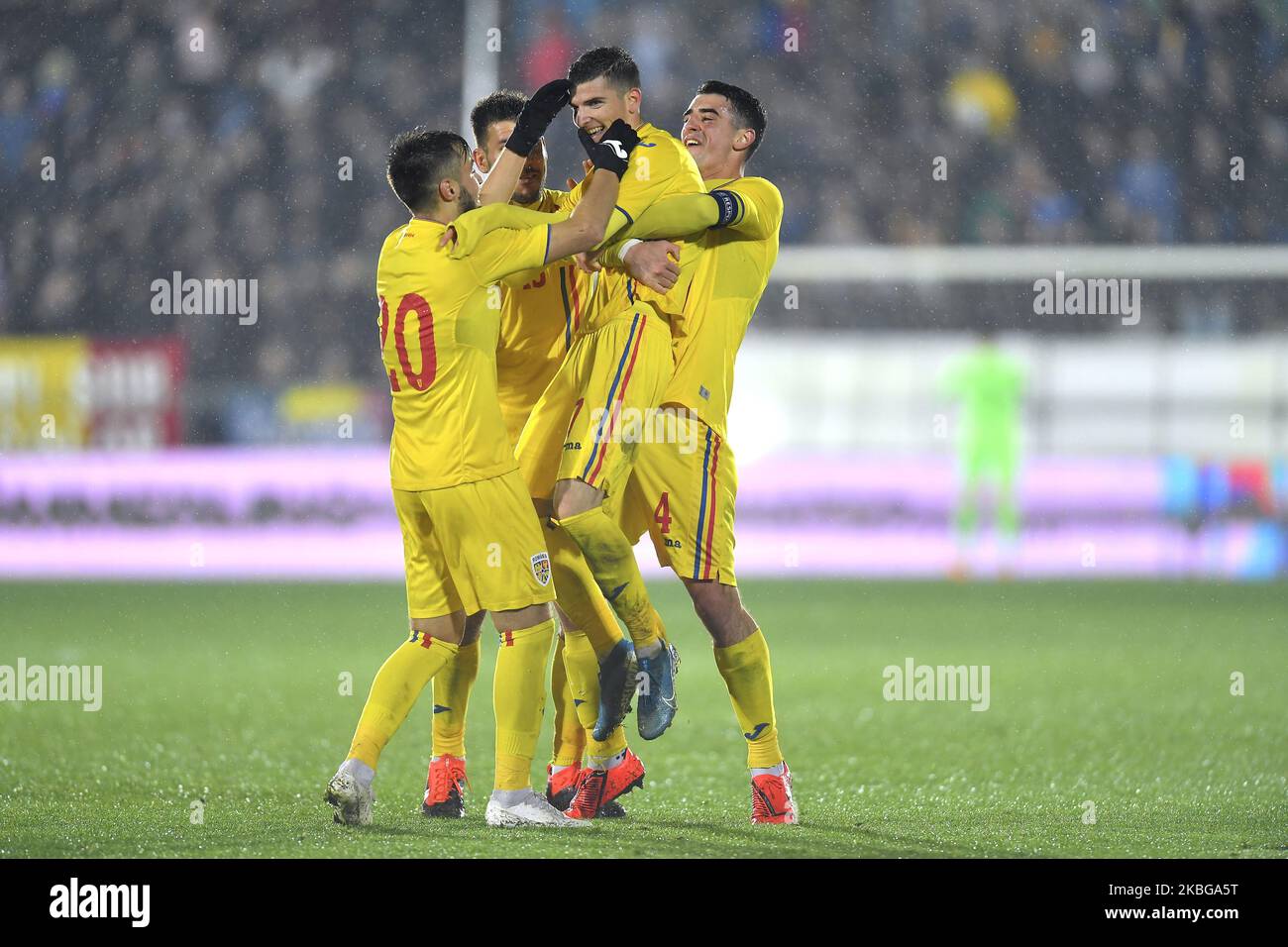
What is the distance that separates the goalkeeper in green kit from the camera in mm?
12242

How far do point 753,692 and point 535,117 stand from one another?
1710 millimetres

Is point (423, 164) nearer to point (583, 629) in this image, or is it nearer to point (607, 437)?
point (607, 437)

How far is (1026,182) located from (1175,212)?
1377 millimetres

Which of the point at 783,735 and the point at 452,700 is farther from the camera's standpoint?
the point at 783,735

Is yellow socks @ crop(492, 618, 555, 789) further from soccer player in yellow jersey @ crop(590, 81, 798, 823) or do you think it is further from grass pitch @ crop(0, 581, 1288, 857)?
soccer player in yellow jersey @ crop(590, 81, 798, 823)

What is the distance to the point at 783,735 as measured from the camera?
255 inches

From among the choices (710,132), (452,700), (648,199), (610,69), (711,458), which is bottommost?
(452,700)

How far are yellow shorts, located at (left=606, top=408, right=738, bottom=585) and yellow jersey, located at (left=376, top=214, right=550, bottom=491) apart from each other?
43 cm

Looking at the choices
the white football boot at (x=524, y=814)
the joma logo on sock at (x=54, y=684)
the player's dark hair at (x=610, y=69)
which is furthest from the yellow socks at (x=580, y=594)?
the joma logo on sock at (x=54, y=684)

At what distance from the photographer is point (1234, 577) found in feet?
39.9

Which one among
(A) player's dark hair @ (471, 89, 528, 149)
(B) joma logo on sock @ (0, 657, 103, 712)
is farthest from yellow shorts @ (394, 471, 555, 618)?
(B) joma logo on sock @ (0, 657, 103, 712)

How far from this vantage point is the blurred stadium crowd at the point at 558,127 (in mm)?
15055
